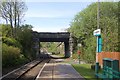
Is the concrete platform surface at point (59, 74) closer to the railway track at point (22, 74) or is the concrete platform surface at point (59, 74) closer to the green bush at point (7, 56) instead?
the railway track at point (22, 74)

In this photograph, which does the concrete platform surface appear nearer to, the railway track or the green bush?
the railway track

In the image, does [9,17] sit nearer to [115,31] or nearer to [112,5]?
[112,5]

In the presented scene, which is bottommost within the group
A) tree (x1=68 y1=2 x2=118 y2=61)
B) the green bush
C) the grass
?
the grass

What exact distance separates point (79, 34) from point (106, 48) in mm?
28655

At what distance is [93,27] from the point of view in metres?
65.0

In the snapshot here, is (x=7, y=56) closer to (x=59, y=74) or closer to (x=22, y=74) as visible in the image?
(x=22, y=74)

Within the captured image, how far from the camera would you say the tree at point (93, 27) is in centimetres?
4231

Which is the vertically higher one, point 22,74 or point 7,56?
point 7,56

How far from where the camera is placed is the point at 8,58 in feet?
126

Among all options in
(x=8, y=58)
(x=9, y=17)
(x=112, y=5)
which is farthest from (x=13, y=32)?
(x=8, y=58)

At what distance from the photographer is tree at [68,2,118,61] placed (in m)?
42.3

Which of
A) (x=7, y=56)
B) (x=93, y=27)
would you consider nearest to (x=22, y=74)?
(x=7, y=56)

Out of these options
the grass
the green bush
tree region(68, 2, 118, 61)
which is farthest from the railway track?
tree region(68, 2, 118, 61)

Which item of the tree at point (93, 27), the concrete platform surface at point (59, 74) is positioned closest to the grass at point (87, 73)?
the concrete platform surface at point (59, 74)
